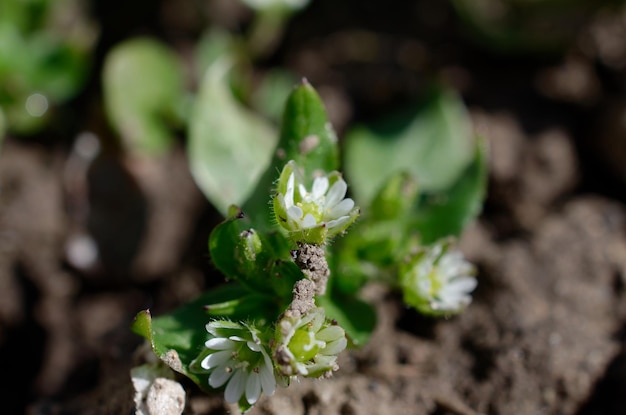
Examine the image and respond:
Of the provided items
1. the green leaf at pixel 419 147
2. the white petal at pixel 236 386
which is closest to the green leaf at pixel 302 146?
the white petal at pixel 236 386

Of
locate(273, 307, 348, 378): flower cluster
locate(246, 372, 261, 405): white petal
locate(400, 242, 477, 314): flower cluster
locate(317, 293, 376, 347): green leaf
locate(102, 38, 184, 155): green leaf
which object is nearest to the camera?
locate(273, 307, 348, 378): flower cluster

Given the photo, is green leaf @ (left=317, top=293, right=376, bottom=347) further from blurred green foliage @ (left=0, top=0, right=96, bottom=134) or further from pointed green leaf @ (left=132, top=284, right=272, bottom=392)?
blurred green foliage @ (left=0, top=0, right=96, bottom=134)

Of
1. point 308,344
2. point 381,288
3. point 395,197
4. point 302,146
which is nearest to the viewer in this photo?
point 308,344

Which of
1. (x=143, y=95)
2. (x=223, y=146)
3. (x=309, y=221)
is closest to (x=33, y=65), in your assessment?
(x=143, y=95)

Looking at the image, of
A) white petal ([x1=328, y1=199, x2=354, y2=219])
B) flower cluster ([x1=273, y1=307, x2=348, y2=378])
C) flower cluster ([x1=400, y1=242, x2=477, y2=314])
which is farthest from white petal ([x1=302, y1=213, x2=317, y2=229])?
flower cluster ([x1=400, y1=242, x2=477, y2=314])

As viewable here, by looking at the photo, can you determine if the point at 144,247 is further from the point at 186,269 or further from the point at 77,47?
the point at 77,47

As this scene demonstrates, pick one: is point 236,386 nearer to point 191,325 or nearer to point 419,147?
point 191,325

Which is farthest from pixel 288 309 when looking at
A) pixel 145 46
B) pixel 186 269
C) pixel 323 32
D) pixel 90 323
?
pixel 323 32
